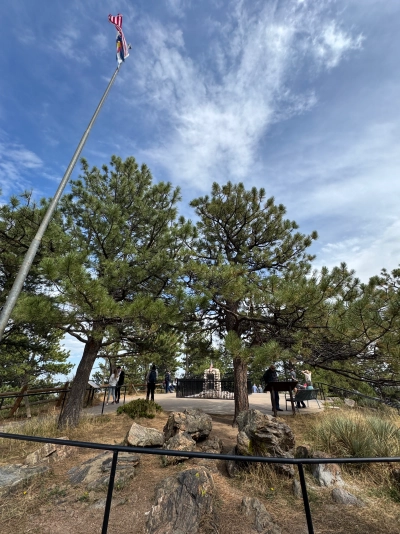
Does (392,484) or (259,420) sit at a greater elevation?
(259,420)

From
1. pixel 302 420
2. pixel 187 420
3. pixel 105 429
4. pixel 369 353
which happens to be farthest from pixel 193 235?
pixel 302 420

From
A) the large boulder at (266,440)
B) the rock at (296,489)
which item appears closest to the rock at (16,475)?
the large boulder at (266,440)

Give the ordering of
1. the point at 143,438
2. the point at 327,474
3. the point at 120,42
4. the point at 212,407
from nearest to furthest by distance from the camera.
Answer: the point at 327,474 < the point at 143,438 < the point at 120,42 < the point at 212,407

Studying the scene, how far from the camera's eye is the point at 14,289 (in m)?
3.86

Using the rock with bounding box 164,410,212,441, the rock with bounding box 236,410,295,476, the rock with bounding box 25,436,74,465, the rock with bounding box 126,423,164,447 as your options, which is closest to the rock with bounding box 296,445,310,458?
the rock with bounding box 236,410,295,476

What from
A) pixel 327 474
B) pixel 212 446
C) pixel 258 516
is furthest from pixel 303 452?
pixel 258 516

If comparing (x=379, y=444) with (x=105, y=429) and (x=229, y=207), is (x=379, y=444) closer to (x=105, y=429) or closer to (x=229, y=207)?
(x=105, y=429)

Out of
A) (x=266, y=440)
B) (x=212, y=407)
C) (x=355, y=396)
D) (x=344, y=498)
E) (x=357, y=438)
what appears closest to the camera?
(x=344, y=498)

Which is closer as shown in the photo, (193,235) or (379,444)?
(379,444)

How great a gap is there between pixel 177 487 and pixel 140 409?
5.71 meters

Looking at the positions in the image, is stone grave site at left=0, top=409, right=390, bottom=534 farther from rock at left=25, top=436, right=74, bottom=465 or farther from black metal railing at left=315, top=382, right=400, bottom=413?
black metal railing at left=315, top=382, right=400, bottom=413

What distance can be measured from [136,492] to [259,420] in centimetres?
252

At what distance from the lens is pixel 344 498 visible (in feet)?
12.8

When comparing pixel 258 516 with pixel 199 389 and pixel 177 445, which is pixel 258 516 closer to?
pixel 177 445
